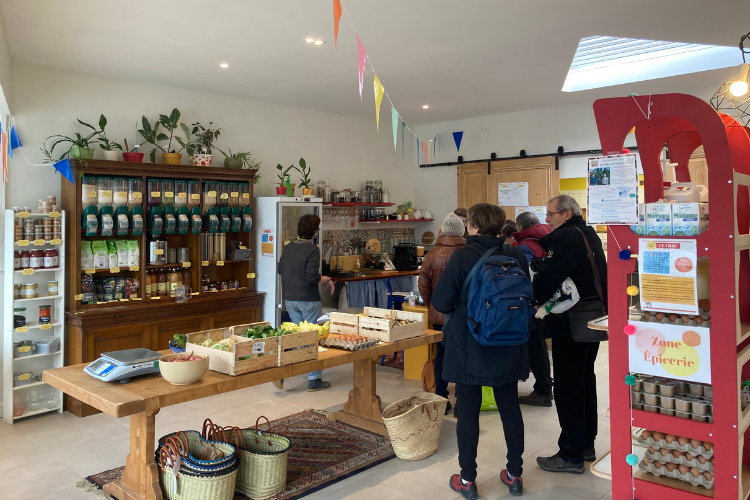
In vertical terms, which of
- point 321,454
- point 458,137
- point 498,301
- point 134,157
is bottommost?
point 321,454

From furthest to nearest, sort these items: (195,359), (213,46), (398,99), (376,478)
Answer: (398,99) → (213,46) → (376,478) → (195,359)

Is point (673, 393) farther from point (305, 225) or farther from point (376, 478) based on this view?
point (305, 225)

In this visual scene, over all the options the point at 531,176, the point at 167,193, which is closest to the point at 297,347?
the point at 167,193

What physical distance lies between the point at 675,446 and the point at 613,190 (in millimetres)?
1083

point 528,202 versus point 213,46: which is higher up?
point 213,46

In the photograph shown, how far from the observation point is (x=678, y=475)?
234 cm

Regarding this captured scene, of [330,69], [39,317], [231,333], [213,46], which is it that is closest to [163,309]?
[39,317]

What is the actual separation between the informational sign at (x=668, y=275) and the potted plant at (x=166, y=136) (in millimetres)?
4755

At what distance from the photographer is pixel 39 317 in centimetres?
486

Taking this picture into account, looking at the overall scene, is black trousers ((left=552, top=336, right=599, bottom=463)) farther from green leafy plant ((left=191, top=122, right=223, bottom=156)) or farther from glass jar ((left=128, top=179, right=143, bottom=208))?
green leafy plant ((left=191, top=122, right=223, bottom=156))

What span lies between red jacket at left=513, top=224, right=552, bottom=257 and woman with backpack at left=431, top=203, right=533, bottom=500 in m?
1.68

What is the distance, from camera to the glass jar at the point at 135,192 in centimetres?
538

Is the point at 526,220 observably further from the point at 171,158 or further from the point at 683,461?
the point at 171,158

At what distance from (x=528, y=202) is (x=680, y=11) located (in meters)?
4.12
